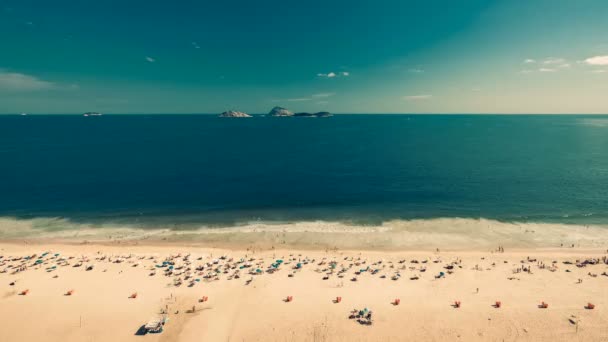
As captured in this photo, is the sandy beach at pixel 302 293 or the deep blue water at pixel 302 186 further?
the deep blue water at pixel 302 186

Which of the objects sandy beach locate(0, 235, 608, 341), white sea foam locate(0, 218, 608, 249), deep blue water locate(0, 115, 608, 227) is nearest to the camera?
sandy beach locate(0, 235, 608, 341)

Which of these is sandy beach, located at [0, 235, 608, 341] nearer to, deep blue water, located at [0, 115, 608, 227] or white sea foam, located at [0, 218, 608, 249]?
Answer: white sea foam, located at [0, 218, 608, 249]

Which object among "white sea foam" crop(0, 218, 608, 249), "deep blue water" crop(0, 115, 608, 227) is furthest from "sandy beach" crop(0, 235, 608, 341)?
"deep blue water" crop(0, 115, 608, 227)

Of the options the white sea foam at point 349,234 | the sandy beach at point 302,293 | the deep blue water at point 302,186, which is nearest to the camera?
the sandy beach at point 302,293

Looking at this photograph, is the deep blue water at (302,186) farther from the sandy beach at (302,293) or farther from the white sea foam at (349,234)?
the sandy beach at (302,293)

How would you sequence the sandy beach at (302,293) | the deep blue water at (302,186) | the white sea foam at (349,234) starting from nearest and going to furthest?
the sandy beach at (302,293)
the white sea foam at (349,234)
the deep blue water at (302,186)

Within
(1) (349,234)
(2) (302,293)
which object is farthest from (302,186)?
(2) (302,293)

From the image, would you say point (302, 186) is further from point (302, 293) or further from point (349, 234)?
point (302, 293)

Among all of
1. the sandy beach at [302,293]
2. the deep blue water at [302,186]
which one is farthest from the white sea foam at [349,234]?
the deep blue water at [302,186]

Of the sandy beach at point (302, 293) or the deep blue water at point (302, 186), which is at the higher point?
the deep blue water at point (302, 186)

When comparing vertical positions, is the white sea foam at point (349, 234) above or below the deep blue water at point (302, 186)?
below
